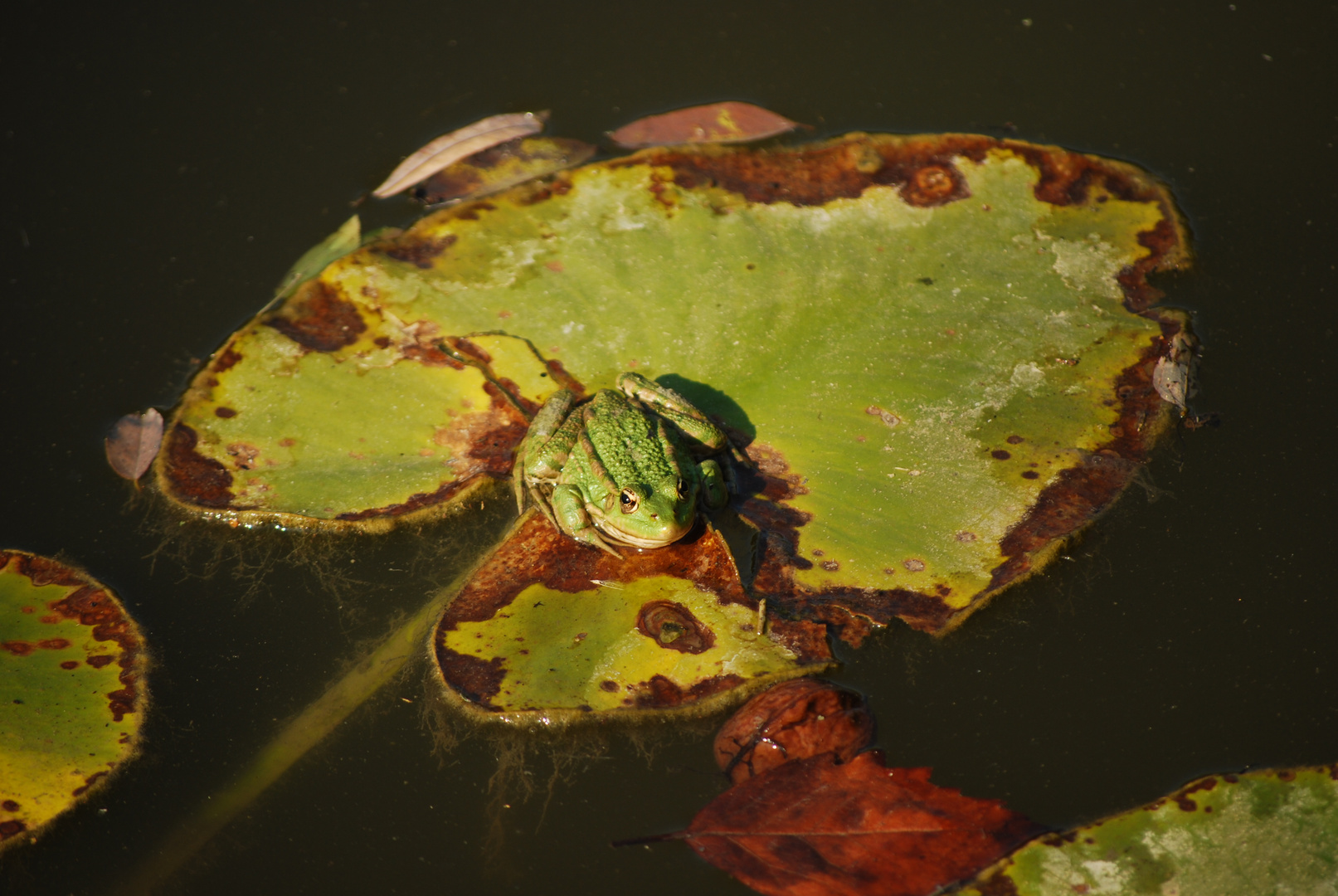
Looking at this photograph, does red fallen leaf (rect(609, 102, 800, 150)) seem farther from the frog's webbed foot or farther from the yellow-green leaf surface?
the yellow-green leaf surface

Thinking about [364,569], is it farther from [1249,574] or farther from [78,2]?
[78,2]

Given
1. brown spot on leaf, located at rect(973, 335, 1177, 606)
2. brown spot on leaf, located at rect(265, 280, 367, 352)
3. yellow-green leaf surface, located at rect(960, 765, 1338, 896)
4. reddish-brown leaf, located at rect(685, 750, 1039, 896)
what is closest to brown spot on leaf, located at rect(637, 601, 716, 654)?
reddish-brown leaf, located at rect(685, 750, 1039, 896)

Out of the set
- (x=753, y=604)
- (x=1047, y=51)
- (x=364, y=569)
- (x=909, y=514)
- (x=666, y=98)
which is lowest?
(x=364, y=569)

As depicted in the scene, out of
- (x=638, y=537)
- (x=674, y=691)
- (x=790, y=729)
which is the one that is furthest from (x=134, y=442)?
(x=790, y=729)

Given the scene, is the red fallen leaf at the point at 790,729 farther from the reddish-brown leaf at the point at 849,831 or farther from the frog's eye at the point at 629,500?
the frog's eye at the point at 629,500

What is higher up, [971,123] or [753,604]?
[971,123]

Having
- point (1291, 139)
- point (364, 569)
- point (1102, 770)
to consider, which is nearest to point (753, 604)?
point (1102, 770)

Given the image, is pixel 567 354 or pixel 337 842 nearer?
pixel 337 842

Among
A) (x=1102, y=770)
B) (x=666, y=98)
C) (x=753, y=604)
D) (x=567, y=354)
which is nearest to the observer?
(x=1102, y=770)
